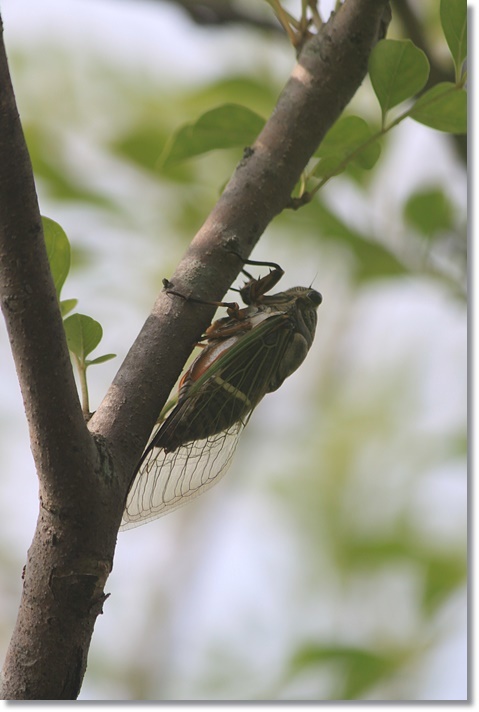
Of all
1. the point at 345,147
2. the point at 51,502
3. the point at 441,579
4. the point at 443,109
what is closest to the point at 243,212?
the point at 345,147

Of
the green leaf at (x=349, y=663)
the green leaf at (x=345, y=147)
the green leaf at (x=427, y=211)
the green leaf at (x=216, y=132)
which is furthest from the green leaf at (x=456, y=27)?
the green leaf at (x=349, y=663)

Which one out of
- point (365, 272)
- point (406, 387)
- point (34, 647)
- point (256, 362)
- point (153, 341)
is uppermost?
point (406, 387)

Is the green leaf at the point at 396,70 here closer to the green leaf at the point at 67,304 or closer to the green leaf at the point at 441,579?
the green leaf at the point at 67,304

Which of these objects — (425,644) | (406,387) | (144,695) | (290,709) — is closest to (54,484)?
(290,709)

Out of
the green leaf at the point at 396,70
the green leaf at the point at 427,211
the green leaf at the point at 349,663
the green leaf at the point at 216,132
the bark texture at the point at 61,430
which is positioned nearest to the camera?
the bark texture at the point at 61,430

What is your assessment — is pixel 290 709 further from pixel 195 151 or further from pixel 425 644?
pixel 195 151

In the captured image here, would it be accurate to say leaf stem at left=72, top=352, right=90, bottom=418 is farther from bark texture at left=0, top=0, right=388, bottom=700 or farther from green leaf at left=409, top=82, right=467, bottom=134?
green leaf at left=409, top=82, right=467, bottom=134

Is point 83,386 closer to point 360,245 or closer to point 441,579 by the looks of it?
point 360,245
